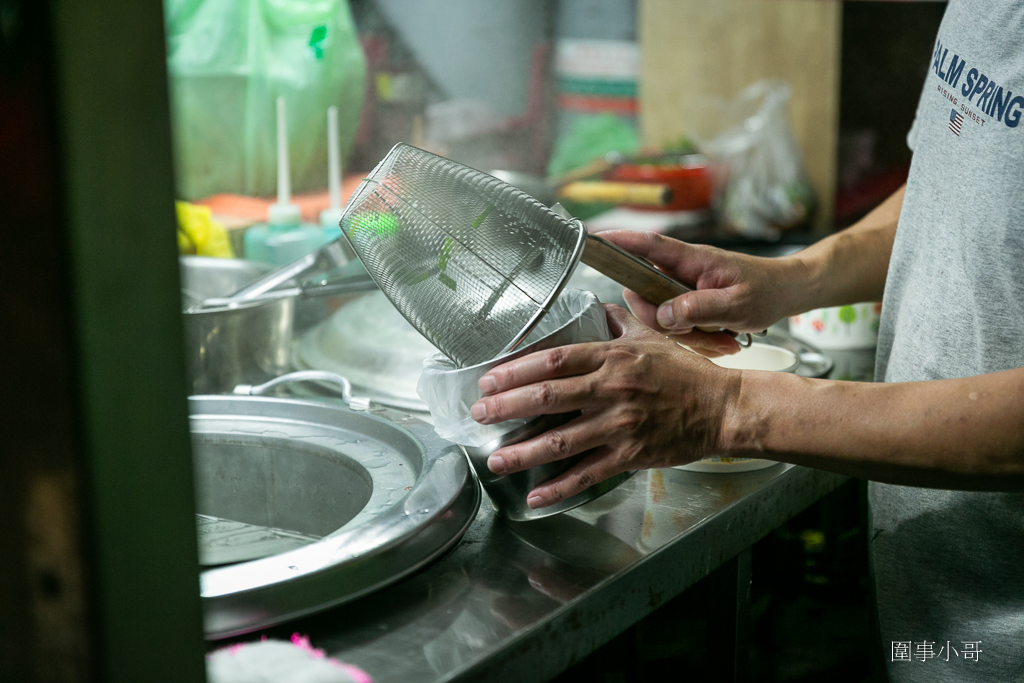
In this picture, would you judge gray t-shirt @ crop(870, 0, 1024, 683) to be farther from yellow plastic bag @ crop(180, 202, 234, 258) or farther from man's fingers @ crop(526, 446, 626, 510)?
yellow plastic bag @ crop(180, 202, 234, 258)

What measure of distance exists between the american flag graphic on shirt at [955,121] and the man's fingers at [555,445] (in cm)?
67

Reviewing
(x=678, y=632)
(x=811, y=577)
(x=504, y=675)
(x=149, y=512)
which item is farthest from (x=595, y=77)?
(x=149, y=512)

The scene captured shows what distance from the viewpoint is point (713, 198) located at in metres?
3.09

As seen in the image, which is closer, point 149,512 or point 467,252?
point 149,512

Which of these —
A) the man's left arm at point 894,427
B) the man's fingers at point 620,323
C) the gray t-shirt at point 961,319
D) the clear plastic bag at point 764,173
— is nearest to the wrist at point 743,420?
the man's left arm at point 894,427

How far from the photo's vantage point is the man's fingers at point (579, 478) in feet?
2.80

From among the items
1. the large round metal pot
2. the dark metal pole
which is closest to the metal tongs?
the large round metal pot

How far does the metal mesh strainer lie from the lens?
87 cm

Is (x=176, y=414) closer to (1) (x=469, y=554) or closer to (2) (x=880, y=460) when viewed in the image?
(1) (x=469, y=554)

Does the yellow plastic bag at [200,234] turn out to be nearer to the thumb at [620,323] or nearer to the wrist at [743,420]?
the thumb at [620,323]

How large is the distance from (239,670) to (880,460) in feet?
2.04

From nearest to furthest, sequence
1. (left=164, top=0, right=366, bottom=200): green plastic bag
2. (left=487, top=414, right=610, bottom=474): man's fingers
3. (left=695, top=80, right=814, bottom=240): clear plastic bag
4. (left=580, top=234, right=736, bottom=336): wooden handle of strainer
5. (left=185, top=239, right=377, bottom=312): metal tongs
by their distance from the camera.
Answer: (left=487, top=414, right=610, bottom=474): man's fingers → (left=580, top=234, right=736, bottom=336): wooden handle of strainer → (left=185, top=239, right=377, bottom=312): metal tongs → (left=164, top=0, right=366, bottom=200): green plastic bag → (left=695, top=80, right=814, bottom=240): clear plastic bag

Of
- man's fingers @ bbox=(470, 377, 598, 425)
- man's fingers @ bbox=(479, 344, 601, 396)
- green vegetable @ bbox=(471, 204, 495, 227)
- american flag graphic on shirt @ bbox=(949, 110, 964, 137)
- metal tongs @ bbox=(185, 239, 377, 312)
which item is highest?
american flag graphic on shirt @ bbox=(949, 110, 964, 137)

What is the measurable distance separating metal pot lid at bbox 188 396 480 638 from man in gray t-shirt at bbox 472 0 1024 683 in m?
0.10
